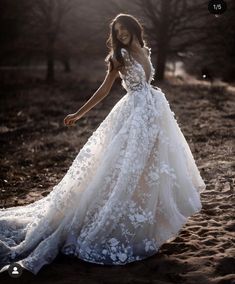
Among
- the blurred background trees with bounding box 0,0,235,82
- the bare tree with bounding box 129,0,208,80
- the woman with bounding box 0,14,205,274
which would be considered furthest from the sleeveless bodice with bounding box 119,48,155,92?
the bare tree with bounding box 129,0,208,80

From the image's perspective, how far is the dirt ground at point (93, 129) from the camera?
4.61 m

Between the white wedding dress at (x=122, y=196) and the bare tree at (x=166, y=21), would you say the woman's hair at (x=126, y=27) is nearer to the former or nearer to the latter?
the white wedding dress at (x=122, y=196)

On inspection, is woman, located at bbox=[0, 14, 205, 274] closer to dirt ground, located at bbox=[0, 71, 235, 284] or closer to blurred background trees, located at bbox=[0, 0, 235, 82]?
A: dirt ground, located at bbox=[0, 71, 235, 284]

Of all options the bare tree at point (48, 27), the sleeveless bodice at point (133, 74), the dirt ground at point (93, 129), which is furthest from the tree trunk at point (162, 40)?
the sleeveless bodice at point (133, 74)

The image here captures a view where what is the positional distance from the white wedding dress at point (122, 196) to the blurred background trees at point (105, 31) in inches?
859

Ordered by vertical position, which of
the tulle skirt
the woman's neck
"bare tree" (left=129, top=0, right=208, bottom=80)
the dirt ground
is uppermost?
"bare tree" (left=129, top=0, right=208, bottom=80)

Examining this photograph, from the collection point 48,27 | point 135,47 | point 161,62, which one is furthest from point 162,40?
point 135,47

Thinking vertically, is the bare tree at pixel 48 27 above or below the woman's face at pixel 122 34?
above

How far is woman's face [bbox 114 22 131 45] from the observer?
197 inches

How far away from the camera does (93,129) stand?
13.7m

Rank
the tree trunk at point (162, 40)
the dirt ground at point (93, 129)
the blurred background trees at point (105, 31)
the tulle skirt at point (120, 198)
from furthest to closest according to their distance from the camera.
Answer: the blurred background trees at point (105, 31) < the tree trunk at point (162, 40) < the tulle skirt at point (120, 198) < the dirt ground at point (93, 129)

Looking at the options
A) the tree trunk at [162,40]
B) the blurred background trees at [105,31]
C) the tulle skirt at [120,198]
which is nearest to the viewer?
the tulle skirt at [120,198]

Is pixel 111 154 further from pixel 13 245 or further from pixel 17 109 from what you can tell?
pixel 17 109

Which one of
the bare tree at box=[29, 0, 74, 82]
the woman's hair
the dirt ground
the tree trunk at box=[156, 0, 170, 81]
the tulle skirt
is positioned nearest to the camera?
the dirt ground
